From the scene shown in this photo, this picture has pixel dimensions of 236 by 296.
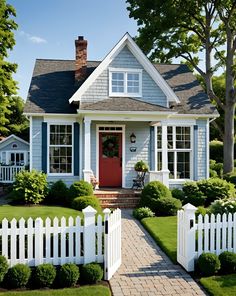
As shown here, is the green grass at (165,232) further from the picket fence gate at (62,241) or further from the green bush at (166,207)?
the picket fence gate at (62,241)

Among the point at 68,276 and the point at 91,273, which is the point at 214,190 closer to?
the point at 91,273

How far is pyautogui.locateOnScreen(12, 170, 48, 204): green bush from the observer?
1288 centimetres

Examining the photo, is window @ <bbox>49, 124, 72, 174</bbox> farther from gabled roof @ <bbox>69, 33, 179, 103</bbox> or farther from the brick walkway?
the brick walkway

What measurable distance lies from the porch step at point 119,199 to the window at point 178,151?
273 centimetres

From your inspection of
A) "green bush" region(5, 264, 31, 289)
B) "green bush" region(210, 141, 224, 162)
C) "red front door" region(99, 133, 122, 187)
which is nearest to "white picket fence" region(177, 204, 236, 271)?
"green bush" region(5, 264, 31, 289)

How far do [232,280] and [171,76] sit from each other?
14.0 meters

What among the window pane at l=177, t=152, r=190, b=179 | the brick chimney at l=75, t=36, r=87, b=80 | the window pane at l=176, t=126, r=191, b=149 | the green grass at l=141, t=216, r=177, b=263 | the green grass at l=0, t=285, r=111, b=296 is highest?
the brick chimney at l=75, t=36, r=87, b=80

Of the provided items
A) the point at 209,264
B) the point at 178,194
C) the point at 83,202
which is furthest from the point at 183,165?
the point at 209,264

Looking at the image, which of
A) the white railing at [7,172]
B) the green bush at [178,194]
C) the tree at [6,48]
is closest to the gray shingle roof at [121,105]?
the tree at [6,48]

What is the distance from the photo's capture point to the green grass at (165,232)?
8117 mm

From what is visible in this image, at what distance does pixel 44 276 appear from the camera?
6.04m

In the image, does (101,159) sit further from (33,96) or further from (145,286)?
(145,286)

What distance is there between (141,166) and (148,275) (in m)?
8.25

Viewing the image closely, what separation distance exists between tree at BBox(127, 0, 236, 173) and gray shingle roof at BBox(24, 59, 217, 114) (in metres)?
5.41
